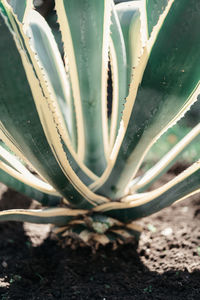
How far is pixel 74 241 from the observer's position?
1.03 meters

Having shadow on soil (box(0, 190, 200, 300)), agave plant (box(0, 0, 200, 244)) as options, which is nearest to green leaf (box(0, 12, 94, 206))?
agave plant (box(0, 0, 200, 244))

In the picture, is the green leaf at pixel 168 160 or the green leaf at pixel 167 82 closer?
the green leaf at pixel 167 82

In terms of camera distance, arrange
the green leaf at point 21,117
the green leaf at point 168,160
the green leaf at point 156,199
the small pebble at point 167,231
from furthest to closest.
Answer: the small pebble at point 167,231
the green leaf at point 168,160
the green leaf at point 156,199
the green leaf at point 21,117

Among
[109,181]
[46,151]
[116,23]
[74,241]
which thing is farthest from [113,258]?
[116,23]

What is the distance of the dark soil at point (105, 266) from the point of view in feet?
2.78

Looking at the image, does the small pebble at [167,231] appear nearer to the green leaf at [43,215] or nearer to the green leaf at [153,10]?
the green leaf at [43,215]

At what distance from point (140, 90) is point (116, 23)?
1.06ft

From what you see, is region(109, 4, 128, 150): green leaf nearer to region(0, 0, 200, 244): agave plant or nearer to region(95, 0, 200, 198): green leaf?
region(0, 0, 200, 244): agave plant

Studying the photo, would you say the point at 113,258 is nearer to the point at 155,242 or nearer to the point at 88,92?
the point at 155,242

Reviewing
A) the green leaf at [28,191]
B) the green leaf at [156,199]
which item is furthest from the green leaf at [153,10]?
the green leaf at [28,191]

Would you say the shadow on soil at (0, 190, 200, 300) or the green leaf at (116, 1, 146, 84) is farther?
the green leaf at (116, 1, 146, 84)

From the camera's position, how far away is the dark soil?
2.78 ft

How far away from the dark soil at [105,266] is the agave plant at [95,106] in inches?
2.8

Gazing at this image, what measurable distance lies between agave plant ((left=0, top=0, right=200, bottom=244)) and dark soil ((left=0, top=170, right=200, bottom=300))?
0.07 m
